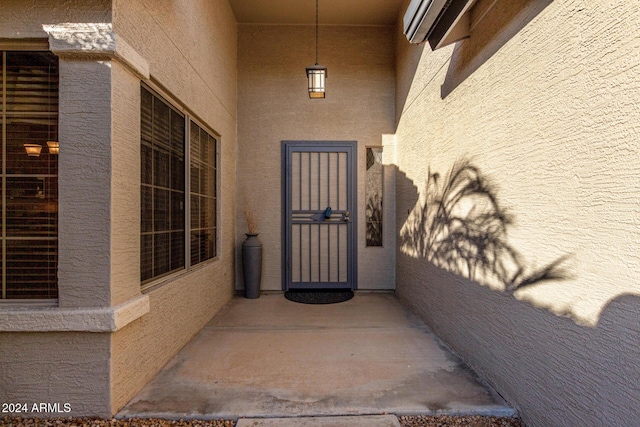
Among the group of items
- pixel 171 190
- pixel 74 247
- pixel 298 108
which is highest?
pixel 298 108

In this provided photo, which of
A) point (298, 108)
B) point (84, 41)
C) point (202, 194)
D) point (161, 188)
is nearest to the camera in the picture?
point (84, 41)

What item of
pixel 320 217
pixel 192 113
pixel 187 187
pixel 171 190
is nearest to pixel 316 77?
pixel 192 113

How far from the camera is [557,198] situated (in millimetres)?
1577

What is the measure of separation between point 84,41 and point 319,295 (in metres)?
3.80

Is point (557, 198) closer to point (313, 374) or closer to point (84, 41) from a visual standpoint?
point (313, 374)

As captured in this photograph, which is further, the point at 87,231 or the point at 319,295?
the point at 319,295

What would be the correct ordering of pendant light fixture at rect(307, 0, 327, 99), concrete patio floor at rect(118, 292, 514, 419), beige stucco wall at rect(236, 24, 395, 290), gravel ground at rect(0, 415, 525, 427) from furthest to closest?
beige stucco wall at rect(236, 24, 395, 290)
pendant light fixture at rect(307, 0, 327, 99)
concrete patio floor at rect(118, 292, 514, 419)
gravel ground at rect(0, 415, 525, 427)

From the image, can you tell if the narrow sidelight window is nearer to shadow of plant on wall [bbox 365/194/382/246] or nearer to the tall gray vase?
the tall gray vase

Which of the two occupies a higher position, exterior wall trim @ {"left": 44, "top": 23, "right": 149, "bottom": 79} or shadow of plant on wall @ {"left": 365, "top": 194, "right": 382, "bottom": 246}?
exterior wall trim @ {"left": 44, "top": 23, "right": 149, "bottom": 79}

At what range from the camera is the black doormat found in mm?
4301

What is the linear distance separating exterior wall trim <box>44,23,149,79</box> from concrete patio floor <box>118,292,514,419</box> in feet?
7.05

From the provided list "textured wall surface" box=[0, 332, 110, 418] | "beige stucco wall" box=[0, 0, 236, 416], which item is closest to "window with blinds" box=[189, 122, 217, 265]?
"beige stucco wall" box=[0, 0, 236, 416]

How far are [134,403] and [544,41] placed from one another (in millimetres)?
3213

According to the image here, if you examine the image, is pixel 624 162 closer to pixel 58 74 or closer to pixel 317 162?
pixel 58 74
